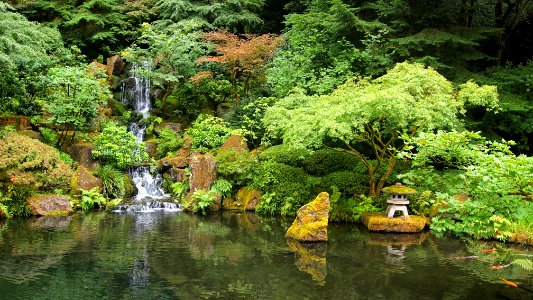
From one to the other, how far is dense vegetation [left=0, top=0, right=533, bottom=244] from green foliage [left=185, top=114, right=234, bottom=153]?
0.30 ft

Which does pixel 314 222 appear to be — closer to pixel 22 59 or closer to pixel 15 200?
pixel 15 200

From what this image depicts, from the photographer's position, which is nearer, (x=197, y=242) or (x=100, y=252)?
(x=100, y=252)

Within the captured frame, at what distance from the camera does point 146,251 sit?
11125 mm

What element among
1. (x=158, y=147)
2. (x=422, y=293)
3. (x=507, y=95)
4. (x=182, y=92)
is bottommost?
(x=422, y=293)

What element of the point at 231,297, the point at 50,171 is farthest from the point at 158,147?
the point at 231,297

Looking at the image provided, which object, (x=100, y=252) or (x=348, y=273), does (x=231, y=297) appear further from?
(x=100, y=252)

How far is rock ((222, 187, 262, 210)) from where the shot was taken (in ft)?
57.6

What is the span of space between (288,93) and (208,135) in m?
4.26

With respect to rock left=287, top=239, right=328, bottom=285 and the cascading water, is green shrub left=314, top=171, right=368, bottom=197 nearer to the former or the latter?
rock left=287, top=239, right=328, bottom=285

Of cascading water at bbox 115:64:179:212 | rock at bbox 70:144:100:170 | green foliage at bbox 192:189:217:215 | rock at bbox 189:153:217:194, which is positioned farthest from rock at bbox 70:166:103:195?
green foliage at bbox 192:189:217:215

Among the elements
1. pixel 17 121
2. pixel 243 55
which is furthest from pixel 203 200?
pixel 243 55

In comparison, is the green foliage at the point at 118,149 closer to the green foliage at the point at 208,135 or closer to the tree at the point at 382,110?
the green foliage at the point at 208,135

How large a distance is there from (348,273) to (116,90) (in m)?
19.5

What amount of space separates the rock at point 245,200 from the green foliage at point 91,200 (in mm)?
4562
